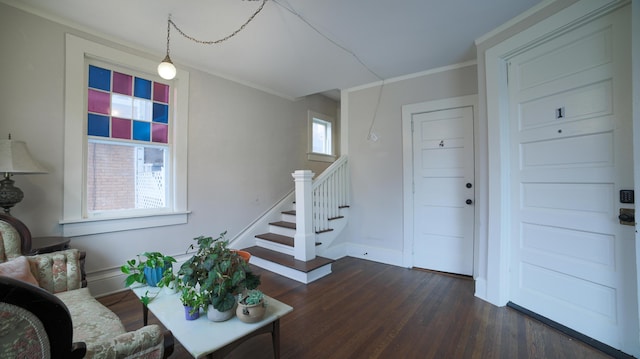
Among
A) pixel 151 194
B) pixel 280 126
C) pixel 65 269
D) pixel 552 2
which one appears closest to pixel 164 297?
pixel 65 269

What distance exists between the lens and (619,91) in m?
1.71

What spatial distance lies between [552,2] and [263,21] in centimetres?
229

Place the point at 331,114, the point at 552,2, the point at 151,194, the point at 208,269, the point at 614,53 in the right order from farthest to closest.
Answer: the point at 331,114, the point at 151,194, the point at 552,2, the point at 614,53, the point at 208,269

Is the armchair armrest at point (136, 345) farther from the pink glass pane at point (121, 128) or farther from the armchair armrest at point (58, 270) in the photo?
the pink glass pane at point (121, 128)

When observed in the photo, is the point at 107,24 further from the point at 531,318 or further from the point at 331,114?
the point at 531,318

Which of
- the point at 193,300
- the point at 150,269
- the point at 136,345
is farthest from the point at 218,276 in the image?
the point at 150,269

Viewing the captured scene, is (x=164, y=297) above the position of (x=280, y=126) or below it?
below

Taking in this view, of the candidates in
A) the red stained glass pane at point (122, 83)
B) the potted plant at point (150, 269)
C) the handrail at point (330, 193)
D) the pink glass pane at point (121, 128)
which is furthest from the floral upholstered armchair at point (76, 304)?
the handrail at point (330, 193)

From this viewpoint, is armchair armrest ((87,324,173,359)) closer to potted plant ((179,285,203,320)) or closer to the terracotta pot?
potted plant ((179,285,203,320))

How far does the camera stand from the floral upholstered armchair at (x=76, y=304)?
0.97 meters

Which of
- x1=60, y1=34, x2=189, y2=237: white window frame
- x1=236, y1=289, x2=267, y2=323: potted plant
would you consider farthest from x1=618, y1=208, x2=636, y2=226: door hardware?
x1=60, y1=34, x2=189, y2=237: white window frame

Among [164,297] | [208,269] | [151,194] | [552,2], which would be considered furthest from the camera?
[151,194]

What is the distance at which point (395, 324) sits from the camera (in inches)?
81.8

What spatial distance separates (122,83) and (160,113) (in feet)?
1.42
